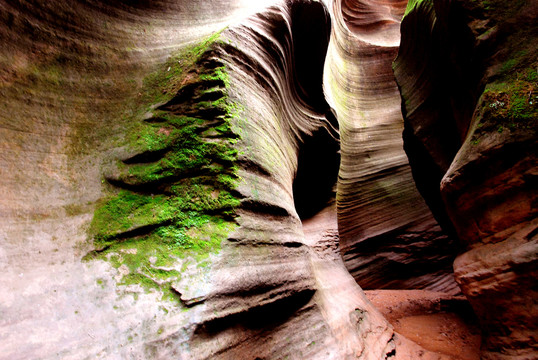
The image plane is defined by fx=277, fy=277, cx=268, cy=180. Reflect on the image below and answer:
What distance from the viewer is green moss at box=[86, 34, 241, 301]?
1996 mm

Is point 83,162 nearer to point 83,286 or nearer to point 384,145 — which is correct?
point 83,286

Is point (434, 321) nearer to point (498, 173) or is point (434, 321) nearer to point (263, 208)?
point (498, 173)

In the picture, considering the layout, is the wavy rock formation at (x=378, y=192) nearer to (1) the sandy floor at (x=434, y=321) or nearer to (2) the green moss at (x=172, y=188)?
(1) the sandy floor at (x=434, y=321)

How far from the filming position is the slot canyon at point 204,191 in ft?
5.81

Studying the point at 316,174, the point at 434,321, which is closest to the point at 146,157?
the point at 316,174

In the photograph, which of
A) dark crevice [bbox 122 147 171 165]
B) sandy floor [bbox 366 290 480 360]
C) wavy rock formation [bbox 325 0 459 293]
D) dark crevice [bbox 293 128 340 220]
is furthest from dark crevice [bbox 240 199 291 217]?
wavy rock formation [bbox 325 0 459 293]

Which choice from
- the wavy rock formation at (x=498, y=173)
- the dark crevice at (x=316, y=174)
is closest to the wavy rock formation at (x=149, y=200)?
the wavy rock formation at (x=498, y=173)

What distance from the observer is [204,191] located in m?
2.44

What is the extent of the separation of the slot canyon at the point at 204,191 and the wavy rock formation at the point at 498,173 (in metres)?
0.02

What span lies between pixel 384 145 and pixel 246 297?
8125 millimetres

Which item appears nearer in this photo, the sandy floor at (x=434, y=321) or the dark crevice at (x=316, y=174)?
the sandy floor at (x=434, y=321)

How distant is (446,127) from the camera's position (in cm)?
534

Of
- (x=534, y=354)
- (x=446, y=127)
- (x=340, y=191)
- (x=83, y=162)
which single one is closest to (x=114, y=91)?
(x=83, y=162)

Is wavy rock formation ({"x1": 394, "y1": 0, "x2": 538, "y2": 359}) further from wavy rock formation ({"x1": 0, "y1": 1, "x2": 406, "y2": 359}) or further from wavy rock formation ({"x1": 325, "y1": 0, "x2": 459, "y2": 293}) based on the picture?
wavy rock formation ({"x1": 325, "y1": 0, "x2": 459, "y2": 293})
